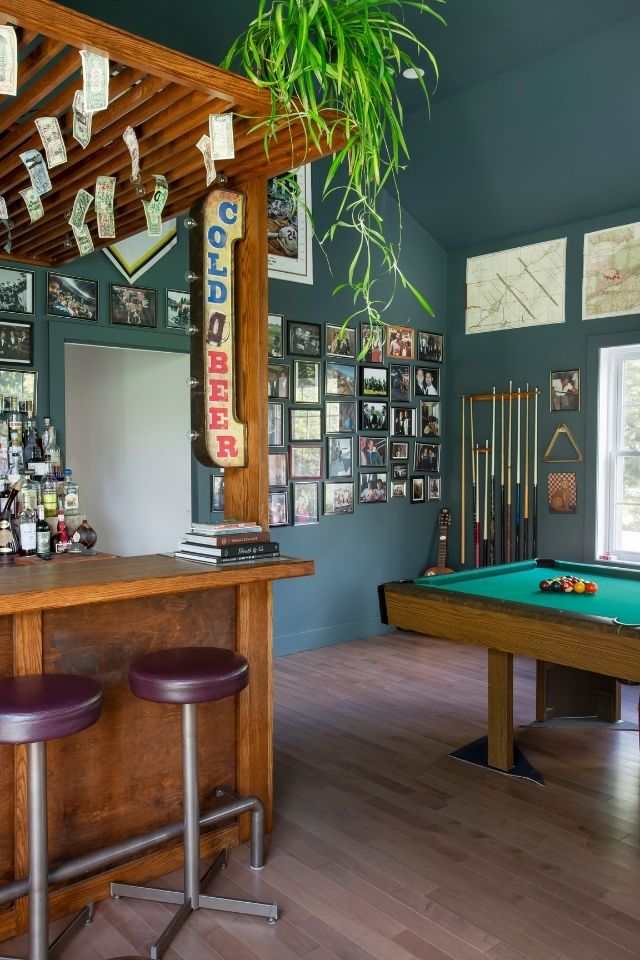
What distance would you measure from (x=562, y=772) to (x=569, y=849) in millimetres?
751

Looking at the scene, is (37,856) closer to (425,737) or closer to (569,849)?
(569,849)

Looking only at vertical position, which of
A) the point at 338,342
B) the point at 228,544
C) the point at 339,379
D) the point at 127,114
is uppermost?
the point at 127,114

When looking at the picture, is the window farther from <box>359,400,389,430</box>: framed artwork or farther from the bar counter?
the bar counter

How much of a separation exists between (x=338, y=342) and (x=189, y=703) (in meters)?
4.06

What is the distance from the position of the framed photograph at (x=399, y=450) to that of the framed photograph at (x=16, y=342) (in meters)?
3.10

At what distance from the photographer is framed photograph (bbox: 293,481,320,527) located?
5.79 m

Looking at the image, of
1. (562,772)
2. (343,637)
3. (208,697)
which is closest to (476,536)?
(343,637)

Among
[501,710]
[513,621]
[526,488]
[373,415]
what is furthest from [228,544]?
[526,488]

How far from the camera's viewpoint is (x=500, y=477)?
251 inches

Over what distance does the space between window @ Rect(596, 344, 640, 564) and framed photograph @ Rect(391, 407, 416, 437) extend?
5.04 ft

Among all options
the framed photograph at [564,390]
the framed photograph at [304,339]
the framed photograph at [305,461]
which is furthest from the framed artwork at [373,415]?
the framed photograph at [564,390]

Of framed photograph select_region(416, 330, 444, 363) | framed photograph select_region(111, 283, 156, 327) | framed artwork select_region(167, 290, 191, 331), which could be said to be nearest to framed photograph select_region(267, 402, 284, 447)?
framed artwork select_region(167, 290, 191, 331)

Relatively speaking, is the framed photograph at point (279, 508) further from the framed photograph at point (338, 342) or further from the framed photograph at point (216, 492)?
the framed photograph at point (338, 342)

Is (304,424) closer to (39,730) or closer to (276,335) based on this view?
(276,335)
